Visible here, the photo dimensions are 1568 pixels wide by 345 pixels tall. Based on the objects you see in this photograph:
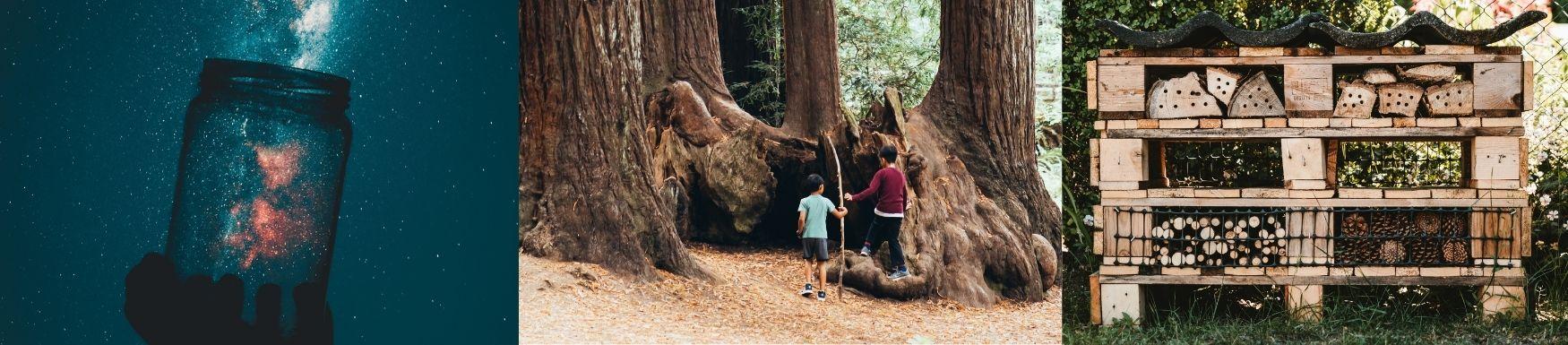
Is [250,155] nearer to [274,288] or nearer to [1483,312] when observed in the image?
[274,288]

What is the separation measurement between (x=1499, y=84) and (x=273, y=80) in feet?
13.3

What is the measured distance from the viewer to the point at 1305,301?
4.34 metres

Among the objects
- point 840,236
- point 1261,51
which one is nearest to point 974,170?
point 840,236

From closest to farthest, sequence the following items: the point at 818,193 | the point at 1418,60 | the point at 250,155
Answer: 1. the point at 250,155
2. the point at 1418,60
3. the point at 818,193

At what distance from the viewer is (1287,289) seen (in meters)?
4.34

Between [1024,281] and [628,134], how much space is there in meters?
1.69

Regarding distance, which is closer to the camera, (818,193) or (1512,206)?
(1512,206)

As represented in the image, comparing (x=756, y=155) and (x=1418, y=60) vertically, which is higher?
(x=1418, y=60)

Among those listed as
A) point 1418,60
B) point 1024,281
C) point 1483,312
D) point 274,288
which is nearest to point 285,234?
point 274,288

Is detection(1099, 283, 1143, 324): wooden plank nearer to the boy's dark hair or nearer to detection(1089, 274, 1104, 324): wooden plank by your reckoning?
detection(1089, 274, 1104, 324): wooden plank

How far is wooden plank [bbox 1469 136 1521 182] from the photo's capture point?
4.15 m

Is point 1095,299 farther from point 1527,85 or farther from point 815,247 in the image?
point 1527,85

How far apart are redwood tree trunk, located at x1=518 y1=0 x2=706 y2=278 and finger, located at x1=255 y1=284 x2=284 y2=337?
124 centimetres

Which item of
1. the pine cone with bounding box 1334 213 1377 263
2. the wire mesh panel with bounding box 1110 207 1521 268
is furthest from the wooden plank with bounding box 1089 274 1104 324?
the pine cone with bounding box 1334 213 1377 263
